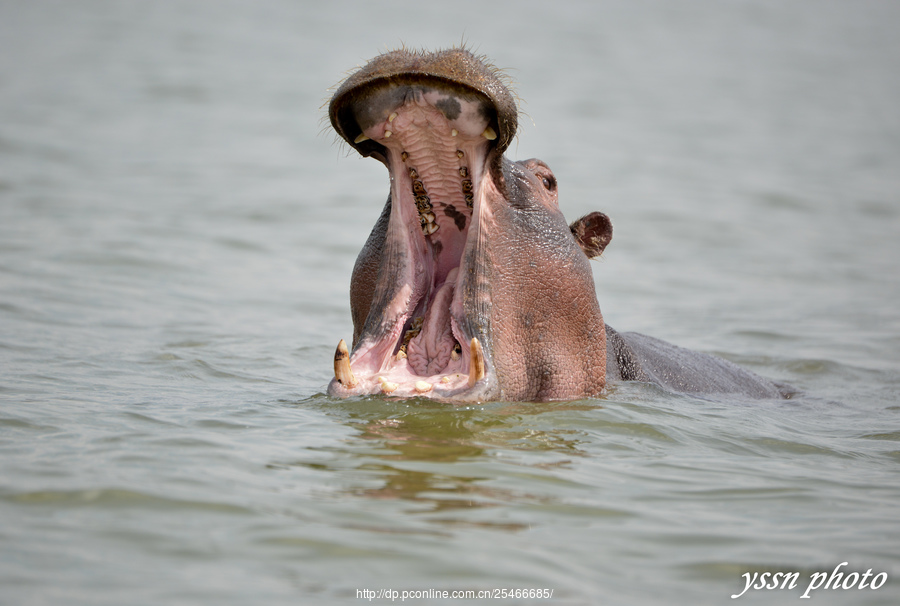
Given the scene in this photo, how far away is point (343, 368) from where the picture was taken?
4809 mm

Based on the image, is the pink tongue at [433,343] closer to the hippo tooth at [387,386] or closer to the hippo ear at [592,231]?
the hippo tooth at [387,386]

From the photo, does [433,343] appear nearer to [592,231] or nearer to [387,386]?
[387,386]

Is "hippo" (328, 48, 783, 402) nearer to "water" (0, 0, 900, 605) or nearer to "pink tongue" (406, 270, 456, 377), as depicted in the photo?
"pink tongue" (406, 270, 456, 377)

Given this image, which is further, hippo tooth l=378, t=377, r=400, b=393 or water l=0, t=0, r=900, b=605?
hippo tooth l=378, t=377, r=400, b=393

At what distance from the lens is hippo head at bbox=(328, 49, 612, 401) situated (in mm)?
4781

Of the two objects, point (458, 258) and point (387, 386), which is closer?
point (387, 386)

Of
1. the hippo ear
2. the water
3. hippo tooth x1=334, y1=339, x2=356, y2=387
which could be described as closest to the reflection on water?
the water

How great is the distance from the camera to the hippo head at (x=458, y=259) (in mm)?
4781

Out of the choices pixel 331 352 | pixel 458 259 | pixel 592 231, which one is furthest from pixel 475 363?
pixel 331 352

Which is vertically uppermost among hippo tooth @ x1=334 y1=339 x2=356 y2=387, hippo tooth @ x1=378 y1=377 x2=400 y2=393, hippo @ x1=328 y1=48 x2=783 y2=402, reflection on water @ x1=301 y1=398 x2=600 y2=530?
hippo @ x1=328 y1=48 x2=783 y2=402

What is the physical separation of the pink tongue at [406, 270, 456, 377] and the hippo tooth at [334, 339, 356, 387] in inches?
19.3

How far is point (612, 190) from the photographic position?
20.9m

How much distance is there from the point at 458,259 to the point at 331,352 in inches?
144

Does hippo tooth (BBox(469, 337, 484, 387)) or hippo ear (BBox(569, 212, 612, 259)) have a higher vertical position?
hippo ear (BBox(569, 212, 612, 259))
